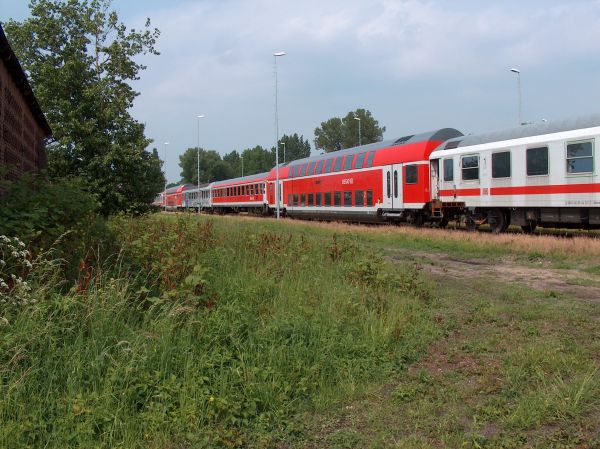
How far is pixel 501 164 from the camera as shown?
16.2 meters

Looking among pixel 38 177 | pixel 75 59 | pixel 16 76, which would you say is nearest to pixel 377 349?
pixel 38 177

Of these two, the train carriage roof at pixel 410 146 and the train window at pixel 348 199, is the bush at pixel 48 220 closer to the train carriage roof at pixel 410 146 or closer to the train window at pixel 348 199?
the train carriage roof at pixel 410 146

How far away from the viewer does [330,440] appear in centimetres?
358

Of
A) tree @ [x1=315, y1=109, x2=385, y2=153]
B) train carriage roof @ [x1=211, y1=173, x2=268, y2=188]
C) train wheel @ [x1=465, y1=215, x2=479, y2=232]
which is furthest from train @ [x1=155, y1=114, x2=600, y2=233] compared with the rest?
tree @ [x1=315, y1=109, x2=385, y2=153]

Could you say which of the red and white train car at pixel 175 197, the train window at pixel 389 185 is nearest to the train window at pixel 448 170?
the train window at pixel 389 185

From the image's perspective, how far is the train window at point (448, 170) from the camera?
18297 millimetres

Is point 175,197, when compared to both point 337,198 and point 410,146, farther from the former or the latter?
point 410,146

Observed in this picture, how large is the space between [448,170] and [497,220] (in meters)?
2.59

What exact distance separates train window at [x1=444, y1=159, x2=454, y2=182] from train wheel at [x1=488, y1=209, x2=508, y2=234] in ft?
6.48

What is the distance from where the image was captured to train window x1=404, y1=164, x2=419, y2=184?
2012 centimetres

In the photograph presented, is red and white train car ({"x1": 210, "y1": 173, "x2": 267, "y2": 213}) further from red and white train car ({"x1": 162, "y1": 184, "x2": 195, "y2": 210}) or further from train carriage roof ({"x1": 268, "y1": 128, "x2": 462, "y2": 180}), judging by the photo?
train carriage roof ({"x1": 268, "y1": 128, "x2": 462, "y2": 180})

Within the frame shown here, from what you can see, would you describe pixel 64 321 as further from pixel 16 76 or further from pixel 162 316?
pixel 16 76

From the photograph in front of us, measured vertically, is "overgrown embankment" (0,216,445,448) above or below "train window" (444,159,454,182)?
below

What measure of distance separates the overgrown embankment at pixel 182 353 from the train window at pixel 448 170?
41.7ft
